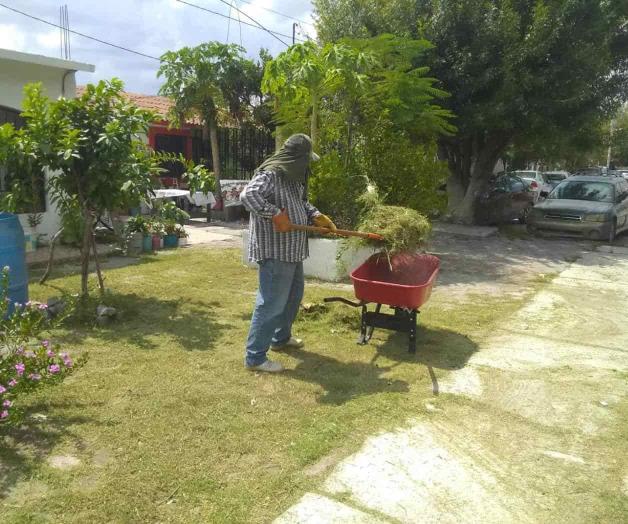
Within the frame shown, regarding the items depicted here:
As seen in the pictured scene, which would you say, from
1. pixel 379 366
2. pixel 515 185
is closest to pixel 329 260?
pixel 379 366

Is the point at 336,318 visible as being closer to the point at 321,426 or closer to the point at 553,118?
the point at 321,426

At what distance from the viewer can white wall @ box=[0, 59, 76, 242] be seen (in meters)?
9.19

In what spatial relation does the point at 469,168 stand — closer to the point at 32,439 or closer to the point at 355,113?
the point at 355,113

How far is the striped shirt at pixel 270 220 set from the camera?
4.23 m

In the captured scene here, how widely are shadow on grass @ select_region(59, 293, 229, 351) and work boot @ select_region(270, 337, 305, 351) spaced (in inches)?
24.0

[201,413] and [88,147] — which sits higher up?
[88,147]

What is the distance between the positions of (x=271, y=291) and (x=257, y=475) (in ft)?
5.32

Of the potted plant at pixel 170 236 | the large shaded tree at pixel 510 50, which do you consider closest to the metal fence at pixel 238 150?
the large shaded tree at pixel 510 50

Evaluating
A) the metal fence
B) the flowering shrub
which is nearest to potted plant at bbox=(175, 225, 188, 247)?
the metal fence

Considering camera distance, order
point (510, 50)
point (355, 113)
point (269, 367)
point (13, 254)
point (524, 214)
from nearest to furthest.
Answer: point (269, 367) < point (13, 254) < point (355, 113) < point (510, 50) < point (524, 214)

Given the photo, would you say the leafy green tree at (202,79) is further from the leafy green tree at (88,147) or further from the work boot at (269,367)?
the work boot at (269,367)

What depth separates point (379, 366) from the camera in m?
4.77

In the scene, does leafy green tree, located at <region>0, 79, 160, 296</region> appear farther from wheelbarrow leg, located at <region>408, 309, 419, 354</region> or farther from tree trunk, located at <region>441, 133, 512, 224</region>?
tree trunk, located at <region>441, 133, 512, 224</region>

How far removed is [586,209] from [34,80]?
11.6 meters
